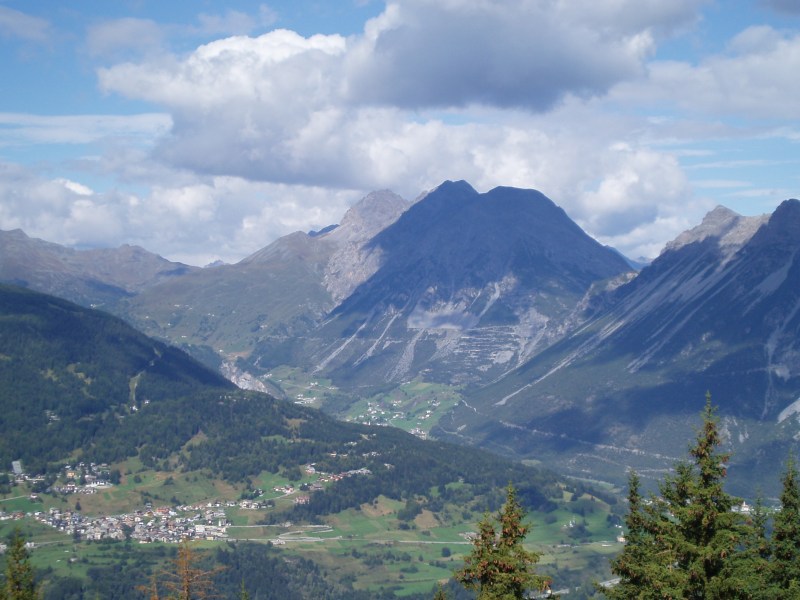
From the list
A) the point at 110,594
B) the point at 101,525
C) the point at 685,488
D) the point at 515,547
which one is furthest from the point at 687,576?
the point at 101,525

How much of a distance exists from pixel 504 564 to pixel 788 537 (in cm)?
1575

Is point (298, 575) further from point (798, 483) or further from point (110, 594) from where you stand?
point (798, 483)

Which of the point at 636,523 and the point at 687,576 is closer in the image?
the point at 687,576

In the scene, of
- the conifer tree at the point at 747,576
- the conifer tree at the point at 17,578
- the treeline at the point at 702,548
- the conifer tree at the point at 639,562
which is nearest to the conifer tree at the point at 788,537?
the treeline at the point at 702,548

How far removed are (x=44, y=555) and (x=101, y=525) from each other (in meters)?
24.8

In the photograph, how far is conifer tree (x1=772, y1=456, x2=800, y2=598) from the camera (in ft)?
126

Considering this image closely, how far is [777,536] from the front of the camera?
40.4m

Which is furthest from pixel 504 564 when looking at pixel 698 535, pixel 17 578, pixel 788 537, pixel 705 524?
pixel 17 578

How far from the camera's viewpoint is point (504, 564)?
32781 millimetres

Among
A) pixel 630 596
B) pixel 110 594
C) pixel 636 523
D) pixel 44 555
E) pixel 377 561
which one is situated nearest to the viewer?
pixel 630 596

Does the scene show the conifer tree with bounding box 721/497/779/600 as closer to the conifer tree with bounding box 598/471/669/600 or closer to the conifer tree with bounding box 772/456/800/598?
the conifer tree with bounding box 772/456/800/598

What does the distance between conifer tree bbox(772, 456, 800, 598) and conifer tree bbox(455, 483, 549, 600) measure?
40.6 feet

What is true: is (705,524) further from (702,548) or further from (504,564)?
(504,564)

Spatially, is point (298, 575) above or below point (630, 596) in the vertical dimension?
below
